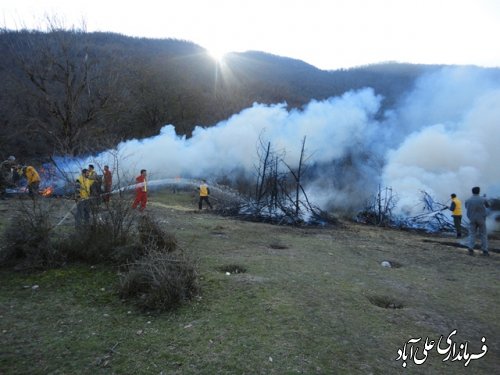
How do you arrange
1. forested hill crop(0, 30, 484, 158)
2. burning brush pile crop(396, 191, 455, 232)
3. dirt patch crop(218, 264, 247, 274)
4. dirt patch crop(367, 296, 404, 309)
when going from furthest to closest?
forested hill crop(0, 30, 484, 158)
burning brush pile crop(396, 191, 455, 232)
dirt patch crop(218, 264, 247, 274)
dirt patch crop(367, 296, 404, 309)

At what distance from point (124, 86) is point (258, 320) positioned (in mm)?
34642

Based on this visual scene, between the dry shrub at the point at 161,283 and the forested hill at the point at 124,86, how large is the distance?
3.06 metres

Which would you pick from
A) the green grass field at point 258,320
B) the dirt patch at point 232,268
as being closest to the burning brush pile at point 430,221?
the green grass field at point 258,320

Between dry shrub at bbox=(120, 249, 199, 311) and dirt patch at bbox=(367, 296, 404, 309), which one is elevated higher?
dry shrub at bbox=(120, 249, 199, 311)

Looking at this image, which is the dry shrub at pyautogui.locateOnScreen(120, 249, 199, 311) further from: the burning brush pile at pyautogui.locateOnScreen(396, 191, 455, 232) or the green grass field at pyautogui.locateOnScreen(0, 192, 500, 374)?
the burning brush pile at pyautogui.locateOnScreen(396, 191, 455, 232)

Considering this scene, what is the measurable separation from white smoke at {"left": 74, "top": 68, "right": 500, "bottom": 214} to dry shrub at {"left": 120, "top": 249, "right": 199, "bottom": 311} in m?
14.3

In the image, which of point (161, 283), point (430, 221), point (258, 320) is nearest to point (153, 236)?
point (161, 283)

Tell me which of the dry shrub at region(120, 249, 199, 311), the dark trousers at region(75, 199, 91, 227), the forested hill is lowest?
the dry shrub at region(120, 249, 199, 311)

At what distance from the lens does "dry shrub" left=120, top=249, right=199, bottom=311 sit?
5.03m

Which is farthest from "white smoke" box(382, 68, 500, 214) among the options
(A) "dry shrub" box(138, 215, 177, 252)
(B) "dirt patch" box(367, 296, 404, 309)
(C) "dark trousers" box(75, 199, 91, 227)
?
(C) "dark trousers" box(75, 199, 91, 227)

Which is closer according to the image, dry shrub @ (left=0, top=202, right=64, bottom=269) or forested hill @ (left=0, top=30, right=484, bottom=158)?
dry shrub @ (left=0, top=202, right=64, bottom=269)

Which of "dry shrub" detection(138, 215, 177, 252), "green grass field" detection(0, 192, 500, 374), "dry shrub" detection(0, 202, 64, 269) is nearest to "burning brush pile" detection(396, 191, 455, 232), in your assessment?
"green grass field" detection(0, 192, 500, 374)

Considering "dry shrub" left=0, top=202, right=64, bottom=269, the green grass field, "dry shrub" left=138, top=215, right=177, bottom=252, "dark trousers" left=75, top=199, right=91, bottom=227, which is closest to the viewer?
the green grass field

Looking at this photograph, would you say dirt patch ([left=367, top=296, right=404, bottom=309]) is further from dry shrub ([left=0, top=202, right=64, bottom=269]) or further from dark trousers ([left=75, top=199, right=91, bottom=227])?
dry shrub ([left=0, top=202, right=64, bottom=269])
